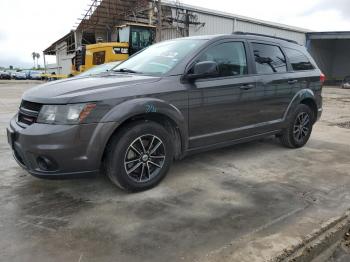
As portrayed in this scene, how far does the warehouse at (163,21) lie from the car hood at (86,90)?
58.1 feet

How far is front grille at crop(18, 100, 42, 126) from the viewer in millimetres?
3412

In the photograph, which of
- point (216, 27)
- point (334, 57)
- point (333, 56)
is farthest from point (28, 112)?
point (334, 57)

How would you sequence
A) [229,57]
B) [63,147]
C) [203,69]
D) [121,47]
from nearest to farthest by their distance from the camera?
1. [63,147]
2. [203,69]
3. [229,57]
4. [121,47]

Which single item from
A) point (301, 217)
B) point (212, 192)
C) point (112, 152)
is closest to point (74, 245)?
point (112, 152)

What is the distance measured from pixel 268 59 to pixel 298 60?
0.85m

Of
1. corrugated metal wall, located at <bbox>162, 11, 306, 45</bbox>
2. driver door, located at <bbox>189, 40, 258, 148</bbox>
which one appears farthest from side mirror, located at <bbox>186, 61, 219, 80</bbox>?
corrugated metal wall, located at <bbox>162, 11, 306, 45</bbox>

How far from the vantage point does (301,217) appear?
322 cm

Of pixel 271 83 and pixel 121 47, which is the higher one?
pixel 121 47

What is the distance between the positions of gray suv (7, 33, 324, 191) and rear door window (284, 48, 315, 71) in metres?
0.03

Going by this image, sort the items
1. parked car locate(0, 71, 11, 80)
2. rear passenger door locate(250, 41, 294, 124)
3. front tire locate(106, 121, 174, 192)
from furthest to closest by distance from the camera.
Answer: parked car locate(0, 71, 11, 80) → rear passenger door locate(250, 41, 294, 124) → front tire locate(106, 121, 174, 192)

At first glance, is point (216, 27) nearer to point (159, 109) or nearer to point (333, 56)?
point (333, 56)

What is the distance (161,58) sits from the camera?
4.37 m

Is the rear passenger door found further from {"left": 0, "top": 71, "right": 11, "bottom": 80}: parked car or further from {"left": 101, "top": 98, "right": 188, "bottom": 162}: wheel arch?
{"left": 0, "top": 71, "right": 11, "bottom": 80}: parked car

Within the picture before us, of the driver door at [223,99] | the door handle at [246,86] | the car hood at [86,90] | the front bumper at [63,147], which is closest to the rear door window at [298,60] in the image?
the driver door at [223,99]
